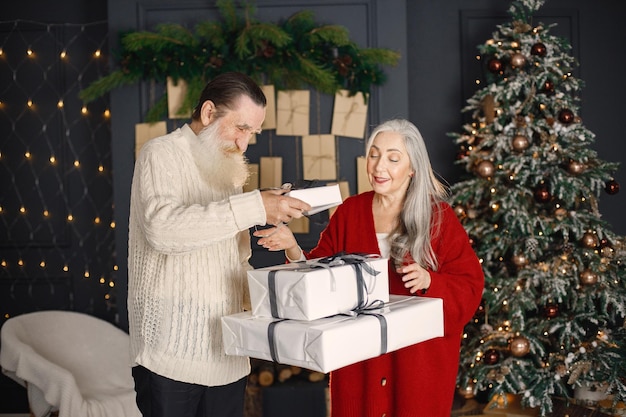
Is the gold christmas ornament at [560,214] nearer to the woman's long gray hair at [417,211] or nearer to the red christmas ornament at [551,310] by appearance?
the red christmas ornament at [551,310]

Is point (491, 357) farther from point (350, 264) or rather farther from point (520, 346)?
point (350, 264)

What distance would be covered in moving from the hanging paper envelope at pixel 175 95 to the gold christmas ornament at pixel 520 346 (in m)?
2.23

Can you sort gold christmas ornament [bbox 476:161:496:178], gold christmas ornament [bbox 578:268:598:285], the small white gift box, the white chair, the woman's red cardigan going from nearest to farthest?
1. the small white gift box
2. the woman's red cardigan
3. the white chair
4. gold christmas ornament [bbox 578:268:598:285]
5. gold christmas ornament [bbox 476:161:496:178]

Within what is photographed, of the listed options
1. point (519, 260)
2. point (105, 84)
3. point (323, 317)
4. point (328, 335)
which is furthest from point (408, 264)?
point (105, 84)

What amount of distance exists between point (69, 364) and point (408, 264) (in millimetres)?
2212

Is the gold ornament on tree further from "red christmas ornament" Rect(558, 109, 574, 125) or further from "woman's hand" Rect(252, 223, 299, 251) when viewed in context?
"woman's hand" Rect(252, 223, 299, 251)

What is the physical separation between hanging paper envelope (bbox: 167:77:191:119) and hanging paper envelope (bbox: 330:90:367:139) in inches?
33.9

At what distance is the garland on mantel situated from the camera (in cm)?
397

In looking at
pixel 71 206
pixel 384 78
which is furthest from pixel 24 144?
pixel 384 78

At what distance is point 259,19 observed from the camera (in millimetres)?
4180

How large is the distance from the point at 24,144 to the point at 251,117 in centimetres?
307

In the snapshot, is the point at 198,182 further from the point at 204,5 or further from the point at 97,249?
the point at 97,249

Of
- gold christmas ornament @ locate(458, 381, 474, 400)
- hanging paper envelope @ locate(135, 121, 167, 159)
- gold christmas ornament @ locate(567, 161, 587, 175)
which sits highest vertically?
hanging paper envelope @ locate(135, 121, 167, 159)

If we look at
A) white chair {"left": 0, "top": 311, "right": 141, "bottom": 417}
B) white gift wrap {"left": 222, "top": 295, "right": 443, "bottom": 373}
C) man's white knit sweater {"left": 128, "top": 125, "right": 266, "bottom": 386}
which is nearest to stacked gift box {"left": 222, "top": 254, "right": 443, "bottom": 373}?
white gift wrap {"left": 222, "top": 295, "right": 443, "bottom": 373}
